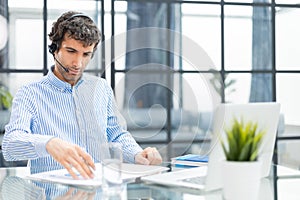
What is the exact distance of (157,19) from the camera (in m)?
4.18

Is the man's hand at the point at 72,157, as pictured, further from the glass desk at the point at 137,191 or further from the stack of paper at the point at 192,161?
the stack of paper at the point at 192,161

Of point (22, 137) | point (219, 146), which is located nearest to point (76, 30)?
point (22, 137)

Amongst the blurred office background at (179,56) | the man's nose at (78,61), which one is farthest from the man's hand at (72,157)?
the blurred office background at (179,56)

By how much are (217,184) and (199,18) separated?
303cm

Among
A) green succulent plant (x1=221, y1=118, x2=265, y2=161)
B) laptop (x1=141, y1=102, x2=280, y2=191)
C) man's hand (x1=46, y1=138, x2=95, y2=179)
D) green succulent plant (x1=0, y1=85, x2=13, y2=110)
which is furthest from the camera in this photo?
green succulent plant (x1=0, y1=85, x2=13, y2=110)

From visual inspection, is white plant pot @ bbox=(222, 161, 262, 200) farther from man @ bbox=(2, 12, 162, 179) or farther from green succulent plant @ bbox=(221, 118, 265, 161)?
man @ bbox=(2, 12, 162, 179)

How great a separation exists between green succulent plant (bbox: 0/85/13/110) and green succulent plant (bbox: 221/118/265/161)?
278 centimetres

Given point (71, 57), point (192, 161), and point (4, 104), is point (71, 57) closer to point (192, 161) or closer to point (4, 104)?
point (192, 161)

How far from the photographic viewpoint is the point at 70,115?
208 centimetres

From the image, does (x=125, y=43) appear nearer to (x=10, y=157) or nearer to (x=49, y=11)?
(x=49, y=11)

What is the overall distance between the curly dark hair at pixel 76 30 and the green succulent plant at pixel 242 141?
3.46 feet

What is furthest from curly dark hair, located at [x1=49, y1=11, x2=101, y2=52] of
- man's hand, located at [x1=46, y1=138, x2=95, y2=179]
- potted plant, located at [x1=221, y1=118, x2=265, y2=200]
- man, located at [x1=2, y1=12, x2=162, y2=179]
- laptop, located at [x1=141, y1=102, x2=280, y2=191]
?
potted plant, located at [x1=221, y1=118, x2=265, y2=200]

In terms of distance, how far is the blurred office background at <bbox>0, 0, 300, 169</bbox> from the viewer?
371 cm

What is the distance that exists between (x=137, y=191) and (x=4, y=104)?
248 cm
